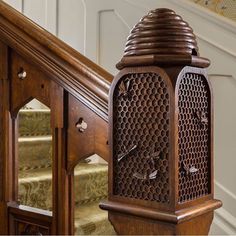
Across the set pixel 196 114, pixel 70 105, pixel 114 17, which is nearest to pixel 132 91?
pixel 196 114

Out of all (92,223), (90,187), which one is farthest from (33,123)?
(92,223)

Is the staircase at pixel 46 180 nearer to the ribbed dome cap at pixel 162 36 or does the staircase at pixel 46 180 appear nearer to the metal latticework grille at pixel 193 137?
the metal latticework grille at pixel 193 137

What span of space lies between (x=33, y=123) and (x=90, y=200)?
0.61 m

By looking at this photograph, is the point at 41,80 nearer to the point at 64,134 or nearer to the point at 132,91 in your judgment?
the point at 64,134

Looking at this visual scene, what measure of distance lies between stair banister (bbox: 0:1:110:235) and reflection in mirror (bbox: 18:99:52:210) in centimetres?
46

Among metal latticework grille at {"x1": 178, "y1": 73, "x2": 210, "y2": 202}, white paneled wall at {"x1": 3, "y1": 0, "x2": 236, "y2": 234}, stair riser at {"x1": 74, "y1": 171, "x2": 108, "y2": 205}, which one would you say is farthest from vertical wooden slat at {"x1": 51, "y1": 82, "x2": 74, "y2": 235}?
white paneled wall at {"x1": 3, "y1": 0, "x2": 236, "y2": 234}

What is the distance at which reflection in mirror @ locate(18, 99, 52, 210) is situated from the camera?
1.82 m

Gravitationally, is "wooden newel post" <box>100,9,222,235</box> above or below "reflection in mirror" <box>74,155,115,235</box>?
above

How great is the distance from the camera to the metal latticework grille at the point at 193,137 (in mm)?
746

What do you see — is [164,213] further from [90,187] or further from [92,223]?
[90,187]

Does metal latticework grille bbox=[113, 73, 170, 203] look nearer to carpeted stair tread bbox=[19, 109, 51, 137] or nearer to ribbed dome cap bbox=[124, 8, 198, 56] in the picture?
ribbed dome cap bbox=[124, 8, 198, 56]

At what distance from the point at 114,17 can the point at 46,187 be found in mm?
1462

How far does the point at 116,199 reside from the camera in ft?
2.65

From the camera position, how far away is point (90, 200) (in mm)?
2160
